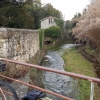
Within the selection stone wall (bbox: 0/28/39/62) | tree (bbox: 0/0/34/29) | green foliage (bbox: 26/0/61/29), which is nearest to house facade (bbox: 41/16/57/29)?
green foliage (bbox: 26/0/61/29)

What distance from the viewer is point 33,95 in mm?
2680

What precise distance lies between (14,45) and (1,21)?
680 cm

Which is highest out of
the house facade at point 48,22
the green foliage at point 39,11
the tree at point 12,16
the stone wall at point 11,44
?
the green foliage at point 39,11

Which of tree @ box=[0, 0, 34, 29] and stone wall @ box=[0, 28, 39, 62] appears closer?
stone wall @ box=[0, 28, 39, 62]

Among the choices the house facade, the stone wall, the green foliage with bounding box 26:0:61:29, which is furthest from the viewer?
the green foliage with bounding box 26:0:61:29

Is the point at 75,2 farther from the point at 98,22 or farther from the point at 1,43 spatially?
the point at 1,43

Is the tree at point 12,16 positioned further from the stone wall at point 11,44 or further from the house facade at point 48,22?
the house facade at point 48,22

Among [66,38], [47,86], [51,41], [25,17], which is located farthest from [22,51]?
[66,38]

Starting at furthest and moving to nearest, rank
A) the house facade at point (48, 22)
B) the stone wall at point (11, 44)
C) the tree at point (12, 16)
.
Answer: the house facade at point (48, 22) < the tree at point (12, 16) < the stone wall at point (11, 44)

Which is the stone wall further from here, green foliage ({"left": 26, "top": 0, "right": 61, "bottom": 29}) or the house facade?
the house facade

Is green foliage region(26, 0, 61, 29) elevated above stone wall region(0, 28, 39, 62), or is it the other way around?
green foliage region(26, 0, 61, 29)

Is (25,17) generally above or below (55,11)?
below

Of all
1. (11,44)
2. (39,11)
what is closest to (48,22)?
(39,11)

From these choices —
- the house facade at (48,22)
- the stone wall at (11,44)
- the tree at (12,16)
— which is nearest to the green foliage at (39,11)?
the house facade at (48,22)
